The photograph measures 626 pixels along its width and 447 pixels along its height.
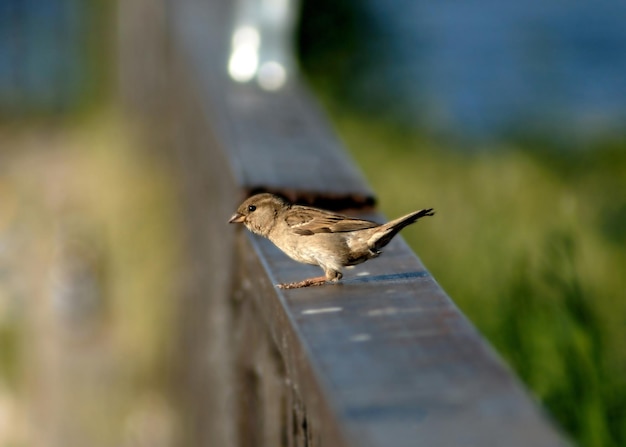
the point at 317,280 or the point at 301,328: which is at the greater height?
the point at 317,280

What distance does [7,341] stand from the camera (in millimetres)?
8641

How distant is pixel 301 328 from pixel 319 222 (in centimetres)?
77

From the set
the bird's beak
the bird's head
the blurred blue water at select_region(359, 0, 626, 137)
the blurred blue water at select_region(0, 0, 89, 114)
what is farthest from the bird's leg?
the blurred blue water at select_region(0, 0, 89, 114)

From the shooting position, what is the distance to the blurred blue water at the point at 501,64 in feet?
25.7

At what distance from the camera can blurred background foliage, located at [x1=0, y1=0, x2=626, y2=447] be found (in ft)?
13.9

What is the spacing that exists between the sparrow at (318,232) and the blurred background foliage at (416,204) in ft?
3.58

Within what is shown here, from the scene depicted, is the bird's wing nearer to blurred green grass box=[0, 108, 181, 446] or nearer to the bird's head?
the bird's head

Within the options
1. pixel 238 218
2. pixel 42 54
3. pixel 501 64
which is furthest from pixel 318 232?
pixel 42 54

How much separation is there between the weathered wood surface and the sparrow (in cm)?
5

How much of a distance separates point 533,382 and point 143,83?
6713mm

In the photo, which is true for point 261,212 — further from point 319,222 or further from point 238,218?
point 319,222

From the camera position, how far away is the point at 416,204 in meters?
6.21

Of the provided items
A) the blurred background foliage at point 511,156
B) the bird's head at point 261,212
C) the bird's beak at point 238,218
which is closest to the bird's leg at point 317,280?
the bird's head at point 261,212

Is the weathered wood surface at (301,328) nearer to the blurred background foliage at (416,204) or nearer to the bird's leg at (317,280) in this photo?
the bird's leg at (317,280)
